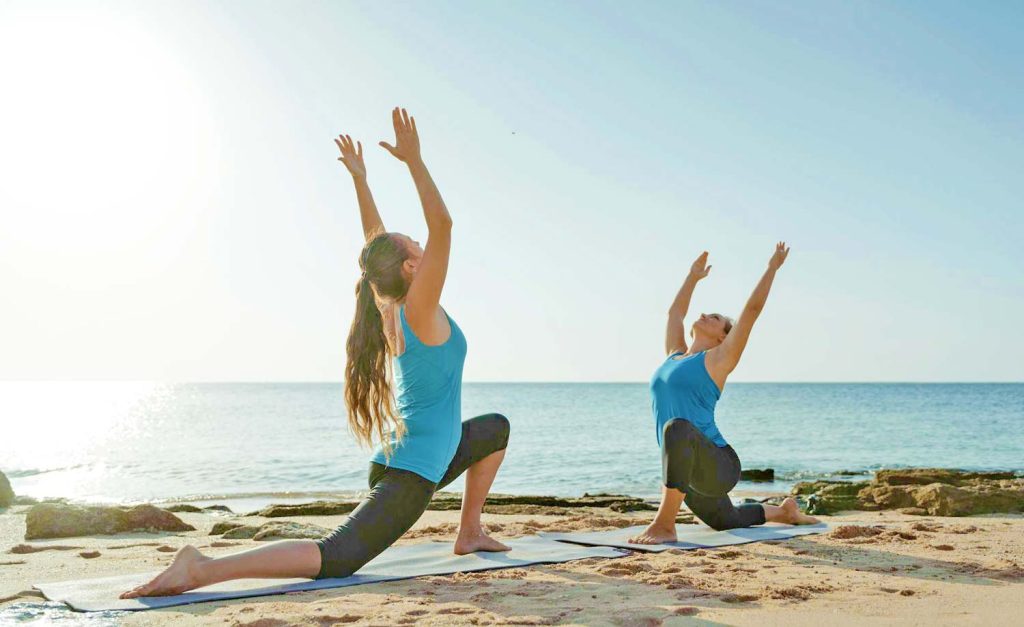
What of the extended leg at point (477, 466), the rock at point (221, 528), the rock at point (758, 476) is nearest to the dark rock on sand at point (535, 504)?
the rock at point (221, 528)

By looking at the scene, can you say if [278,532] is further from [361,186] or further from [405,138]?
[405,138]

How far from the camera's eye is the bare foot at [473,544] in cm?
502

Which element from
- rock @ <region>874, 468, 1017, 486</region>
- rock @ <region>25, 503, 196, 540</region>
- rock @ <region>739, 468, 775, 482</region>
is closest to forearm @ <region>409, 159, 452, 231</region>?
rock @ <region>25, 503, 196, 540</region>

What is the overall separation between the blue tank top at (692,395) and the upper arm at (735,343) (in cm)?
11

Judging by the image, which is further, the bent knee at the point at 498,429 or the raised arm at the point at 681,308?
the raised arm at the point at 681,308

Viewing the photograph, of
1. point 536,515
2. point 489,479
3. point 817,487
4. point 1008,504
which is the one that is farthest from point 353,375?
point 817,487

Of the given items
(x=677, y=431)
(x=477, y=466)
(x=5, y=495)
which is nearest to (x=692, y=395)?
(x=677, y=431)

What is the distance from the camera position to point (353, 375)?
425 centimetres

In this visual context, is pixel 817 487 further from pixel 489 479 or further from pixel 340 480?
pixel 340 480

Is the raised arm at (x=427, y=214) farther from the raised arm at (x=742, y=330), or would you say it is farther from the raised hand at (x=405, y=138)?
the raised arm at (x=742, y=330)

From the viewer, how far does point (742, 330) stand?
541cm

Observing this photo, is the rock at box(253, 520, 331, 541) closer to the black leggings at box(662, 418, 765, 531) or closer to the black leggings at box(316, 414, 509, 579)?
the black leggings at box(316, 414, 509, 579)

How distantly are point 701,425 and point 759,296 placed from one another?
0.93m

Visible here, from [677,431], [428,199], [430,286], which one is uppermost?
[428,199]
